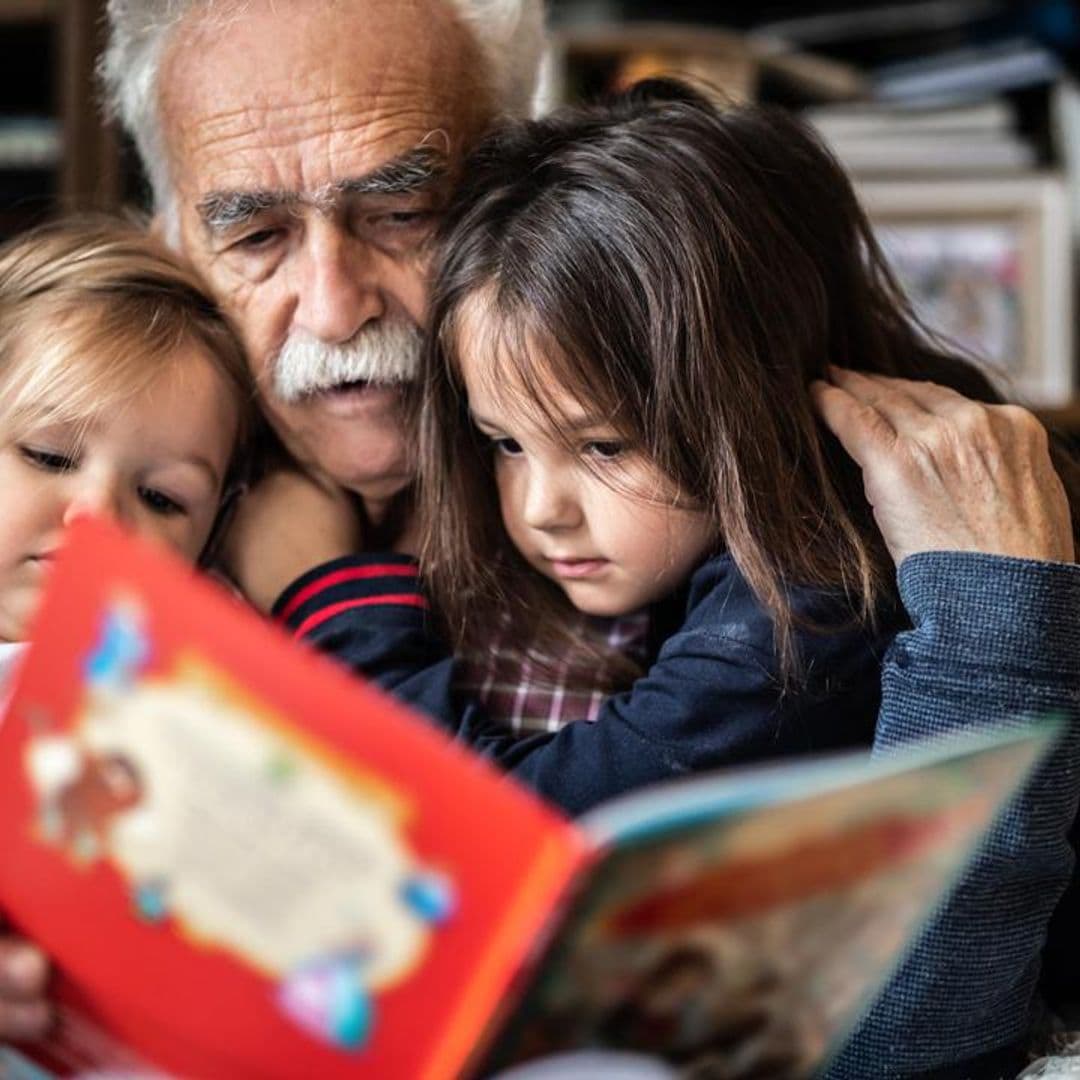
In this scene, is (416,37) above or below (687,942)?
above

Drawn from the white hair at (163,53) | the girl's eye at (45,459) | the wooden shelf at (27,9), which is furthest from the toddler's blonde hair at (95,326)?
the wooden shelf at (27,9)

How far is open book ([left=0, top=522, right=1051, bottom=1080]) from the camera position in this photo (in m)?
0.59

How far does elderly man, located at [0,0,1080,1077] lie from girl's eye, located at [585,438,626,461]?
0.17 metres

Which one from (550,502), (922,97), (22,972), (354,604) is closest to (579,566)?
(550,502)

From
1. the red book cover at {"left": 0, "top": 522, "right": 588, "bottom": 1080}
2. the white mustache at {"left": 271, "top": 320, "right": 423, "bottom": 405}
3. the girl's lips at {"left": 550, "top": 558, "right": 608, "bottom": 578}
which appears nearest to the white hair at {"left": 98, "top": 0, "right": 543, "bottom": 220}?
the white mustache at {"left": 271, "top": 320, "right": 423, "bottom": 405}

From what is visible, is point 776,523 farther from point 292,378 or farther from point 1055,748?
point 292,378

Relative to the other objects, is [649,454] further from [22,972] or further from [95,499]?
[22,972]

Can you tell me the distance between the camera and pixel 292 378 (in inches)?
51.0

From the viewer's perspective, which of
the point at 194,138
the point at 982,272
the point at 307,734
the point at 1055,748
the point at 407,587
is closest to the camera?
the point at 307,734

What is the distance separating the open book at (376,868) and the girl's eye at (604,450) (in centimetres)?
50

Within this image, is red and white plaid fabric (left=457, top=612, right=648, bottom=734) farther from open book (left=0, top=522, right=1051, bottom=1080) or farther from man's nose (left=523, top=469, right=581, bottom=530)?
open book (left=0, top=522, right=1051, bottom=1080)

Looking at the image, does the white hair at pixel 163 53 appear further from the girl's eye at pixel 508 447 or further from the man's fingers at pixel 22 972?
the man's fingers at pixel 22 972

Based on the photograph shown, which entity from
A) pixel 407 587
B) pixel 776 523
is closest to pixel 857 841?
pixel 776 523

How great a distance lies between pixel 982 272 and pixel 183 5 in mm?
1942
